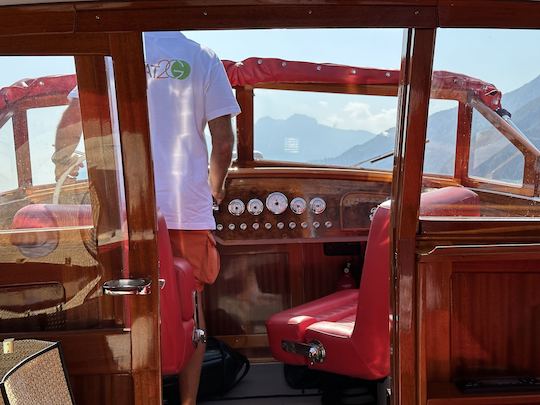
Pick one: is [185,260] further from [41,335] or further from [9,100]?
[9,100]

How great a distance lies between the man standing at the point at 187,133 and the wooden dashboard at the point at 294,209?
905 millimetres

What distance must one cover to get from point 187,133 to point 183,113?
8 centimetres

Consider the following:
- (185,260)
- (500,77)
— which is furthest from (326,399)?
(500,77)

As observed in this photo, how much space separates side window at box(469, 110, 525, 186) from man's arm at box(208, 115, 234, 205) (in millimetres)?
997

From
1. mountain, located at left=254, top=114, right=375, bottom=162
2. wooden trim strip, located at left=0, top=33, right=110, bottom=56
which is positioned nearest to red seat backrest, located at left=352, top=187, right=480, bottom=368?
wooden trim strip, located at left=0, top=33, right=110, bottom=56

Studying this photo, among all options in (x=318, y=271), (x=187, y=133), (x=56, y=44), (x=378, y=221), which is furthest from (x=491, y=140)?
(x=318, y=271)

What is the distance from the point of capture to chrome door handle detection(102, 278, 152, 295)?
5.58 feet

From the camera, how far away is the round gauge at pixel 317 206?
347cm

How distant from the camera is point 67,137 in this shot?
1688mm

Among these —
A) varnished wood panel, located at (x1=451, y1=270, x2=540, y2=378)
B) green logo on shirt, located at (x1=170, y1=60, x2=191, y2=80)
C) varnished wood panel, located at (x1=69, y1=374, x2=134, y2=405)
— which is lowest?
varnished wood panel, located at (x1=69, y1=374, x2=134, y2=405)

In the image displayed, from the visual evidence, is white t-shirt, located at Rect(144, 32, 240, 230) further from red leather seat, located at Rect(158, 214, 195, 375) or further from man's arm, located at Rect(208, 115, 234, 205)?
red leather seat, located at Rect(158, 214, 195, 375)

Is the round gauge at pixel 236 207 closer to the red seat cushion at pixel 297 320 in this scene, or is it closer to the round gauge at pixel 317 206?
the round gauge at pixel 317 206

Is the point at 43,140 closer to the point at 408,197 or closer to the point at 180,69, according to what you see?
the point at 180,69

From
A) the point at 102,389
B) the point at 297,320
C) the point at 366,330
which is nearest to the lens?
the point at 102,389
